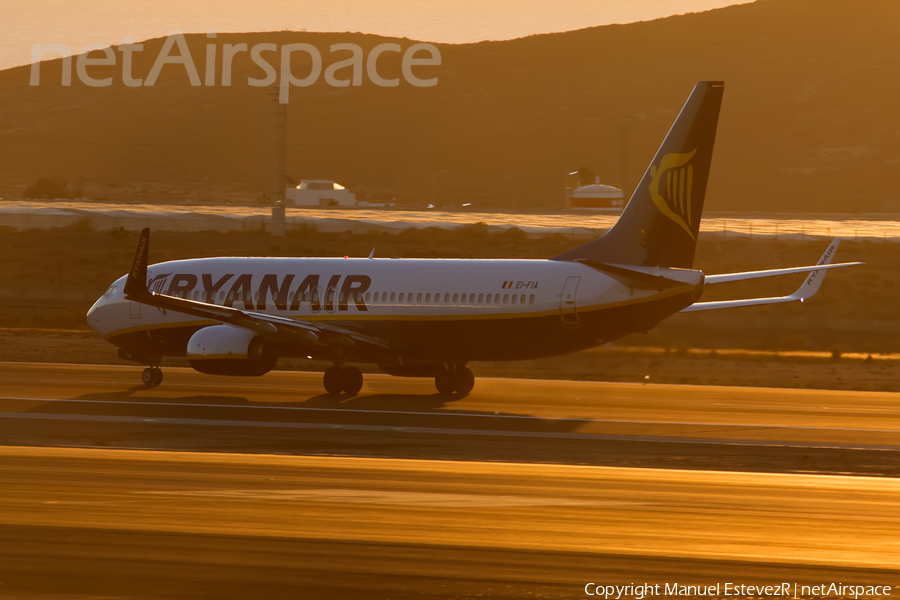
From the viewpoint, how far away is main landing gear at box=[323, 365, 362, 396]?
3197 centimetres

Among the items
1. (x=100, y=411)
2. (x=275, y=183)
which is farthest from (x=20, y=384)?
(x=275, y=183)

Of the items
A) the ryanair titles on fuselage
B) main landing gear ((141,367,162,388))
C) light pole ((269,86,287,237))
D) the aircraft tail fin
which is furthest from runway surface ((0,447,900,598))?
light pole ((269,86,287,237))

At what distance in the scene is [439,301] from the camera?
31.0 m

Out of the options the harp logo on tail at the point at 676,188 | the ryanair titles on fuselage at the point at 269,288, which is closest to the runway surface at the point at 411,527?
the harp logo on tail at the point at 676,188

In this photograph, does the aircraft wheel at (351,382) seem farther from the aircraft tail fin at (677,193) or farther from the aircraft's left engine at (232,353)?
the aircraft tail fin at (677,193)

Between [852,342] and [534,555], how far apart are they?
133ft

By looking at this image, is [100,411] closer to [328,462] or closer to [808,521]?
[328,462]

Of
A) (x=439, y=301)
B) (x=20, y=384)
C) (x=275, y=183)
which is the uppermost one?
(x=275, y=183)

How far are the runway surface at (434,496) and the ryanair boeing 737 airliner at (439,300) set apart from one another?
178 cm

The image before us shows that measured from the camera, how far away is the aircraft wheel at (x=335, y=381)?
32.0m

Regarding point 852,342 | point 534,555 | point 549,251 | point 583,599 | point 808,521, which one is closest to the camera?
point 583,599

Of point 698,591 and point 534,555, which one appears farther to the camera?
point 534,555

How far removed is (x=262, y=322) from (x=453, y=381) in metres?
5.58

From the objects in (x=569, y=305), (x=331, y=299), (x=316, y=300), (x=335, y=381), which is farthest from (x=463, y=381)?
(x=316, y=300)
